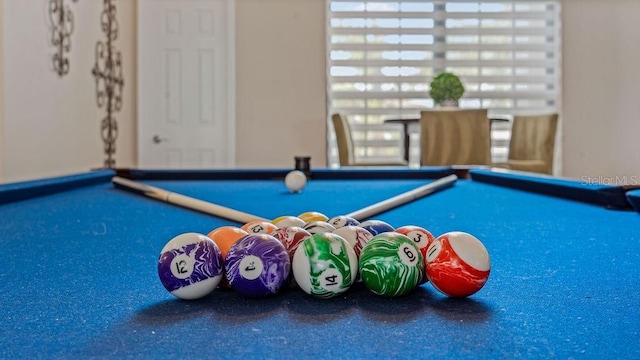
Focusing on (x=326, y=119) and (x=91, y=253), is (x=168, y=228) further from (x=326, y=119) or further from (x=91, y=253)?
(x=326, y=119)

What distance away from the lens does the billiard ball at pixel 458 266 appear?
630 mm

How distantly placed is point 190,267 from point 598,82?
5119 millimetres

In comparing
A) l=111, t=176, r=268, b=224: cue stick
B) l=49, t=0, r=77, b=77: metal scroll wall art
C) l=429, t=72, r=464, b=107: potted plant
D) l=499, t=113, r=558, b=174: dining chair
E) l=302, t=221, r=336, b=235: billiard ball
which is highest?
l=49, t=0, r=77, b=77: metal scroll wall art

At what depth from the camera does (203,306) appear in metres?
0.62

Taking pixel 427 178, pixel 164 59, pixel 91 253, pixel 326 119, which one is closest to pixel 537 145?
pixel 326 119

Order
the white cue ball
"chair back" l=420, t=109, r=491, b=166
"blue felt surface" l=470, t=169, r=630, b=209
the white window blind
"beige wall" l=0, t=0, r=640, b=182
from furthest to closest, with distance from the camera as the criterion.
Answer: the white window blind → "beige wall" l=0, t=0, r=640, b=182 → "chair back" l=420, t=109, r=491, b=166 → the white cue ball → "blue felt surface" l=470, t=169, r=630, b=209

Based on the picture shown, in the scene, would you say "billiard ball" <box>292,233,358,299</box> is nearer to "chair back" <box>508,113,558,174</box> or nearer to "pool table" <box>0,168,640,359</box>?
"pool table" <box>0,168,640,359</box>


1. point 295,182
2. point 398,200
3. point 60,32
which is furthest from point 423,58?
point 398,200

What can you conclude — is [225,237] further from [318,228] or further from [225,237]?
[318,228]

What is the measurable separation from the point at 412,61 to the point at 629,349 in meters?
4.56

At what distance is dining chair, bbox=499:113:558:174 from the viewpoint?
156 inches

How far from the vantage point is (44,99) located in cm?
299

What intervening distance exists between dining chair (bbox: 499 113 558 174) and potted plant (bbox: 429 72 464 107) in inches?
21.5

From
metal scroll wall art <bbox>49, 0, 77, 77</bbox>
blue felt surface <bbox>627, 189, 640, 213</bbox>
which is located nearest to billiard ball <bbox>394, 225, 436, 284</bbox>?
blue felt surface <bbox>627, 189, 640, 213</bbox>
